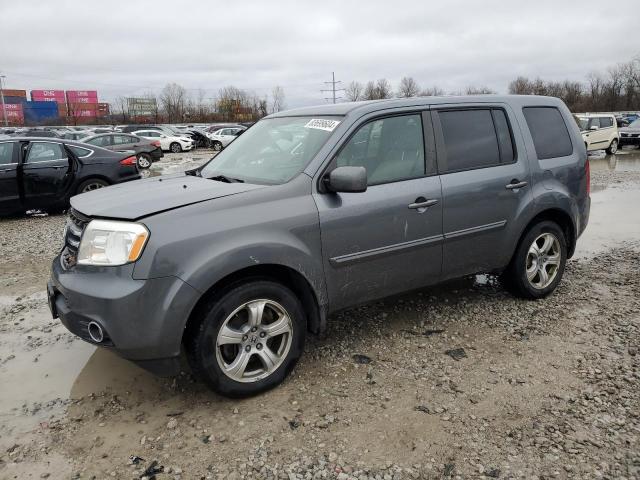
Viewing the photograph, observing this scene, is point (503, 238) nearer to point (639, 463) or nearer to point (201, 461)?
point (639, 463)

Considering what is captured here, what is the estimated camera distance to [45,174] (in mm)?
9188

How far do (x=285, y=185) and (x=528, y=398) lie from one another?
2.03 meters

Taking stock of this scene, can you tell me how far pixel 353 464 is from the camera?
2627 millimetres

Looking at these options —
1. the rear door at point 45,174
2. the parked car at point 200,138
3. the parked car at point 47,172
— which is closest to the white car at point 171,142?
the parked car at point 200,138

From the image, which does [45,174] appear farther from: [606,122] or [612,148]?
[612,148]

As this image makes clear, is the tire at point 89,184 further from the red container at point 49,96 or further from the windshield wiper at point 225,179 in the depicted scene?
the red container at point 49,96

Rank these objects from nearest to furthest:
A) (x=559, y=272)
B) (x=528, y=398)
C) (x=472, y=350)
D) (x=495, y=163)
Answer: (x=528, y=398) → (x=472, y=350) → (x=495, y=163) → (x=559, y=272)

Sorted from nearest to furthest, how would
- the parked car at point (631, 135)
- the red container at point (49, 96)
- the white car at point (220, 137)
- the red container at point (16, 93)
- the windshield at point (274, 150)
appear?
1. the windshield at point (274, 150)
2. the parked car at point (631, 135)
3. the white car at point (220, 137)
4. the red container at point (49, 96)
5. the red container at point (16, 93)

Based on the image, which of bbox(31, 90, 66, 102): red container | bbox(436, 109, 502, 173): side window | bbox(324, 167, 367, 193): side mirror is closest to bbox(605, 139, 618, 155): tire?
bbox(436, 109, 502, 173): side window

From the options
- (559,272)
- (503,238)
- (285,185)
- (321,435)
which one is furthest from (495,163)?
(321,435)

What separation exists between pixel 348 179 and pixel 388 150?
0.68m

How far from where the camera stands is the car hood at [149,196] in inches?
119

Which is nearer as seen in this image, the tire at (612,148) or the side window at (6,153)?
the side window at (6,153)

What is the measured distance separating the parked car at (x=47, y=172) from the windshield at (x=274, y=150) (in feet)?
20.5
